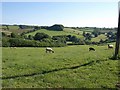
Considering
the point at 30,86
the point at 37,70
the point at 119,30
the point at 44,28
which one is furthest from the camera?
the point at 44,28

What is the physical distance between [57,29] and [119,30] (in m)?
95.3

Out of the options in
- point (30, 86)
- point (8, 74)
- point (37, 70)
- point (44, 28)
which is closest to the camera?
point (30, 86)

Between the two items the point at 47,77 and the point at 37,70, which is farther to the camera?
the point at 37,70

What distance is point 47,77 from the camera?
15.8 metres

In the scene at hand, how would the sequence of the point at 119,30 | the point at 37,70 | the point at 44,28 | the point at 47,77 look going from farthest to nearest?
the point at 44,28 → the point at 119,30 → the point at 37,70 → the point at 47,77

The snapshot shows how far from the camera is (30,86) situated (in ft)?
43.8

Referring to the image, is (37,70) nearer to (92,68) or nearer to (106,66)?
(92,68)

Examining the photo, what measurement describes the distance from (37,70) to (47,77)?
294 cm

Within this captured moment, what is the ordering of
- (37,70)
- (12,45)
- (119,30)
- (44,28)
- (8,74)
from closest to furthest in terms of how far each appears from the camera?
(8,74) → (37,70) → (119,30) → (12,45) → (44,28)

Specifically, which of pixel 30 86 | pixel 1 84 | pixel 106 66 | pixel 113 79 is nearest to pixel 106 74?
pixel 113 79

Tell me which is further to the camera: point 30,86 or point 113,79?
point 113,79

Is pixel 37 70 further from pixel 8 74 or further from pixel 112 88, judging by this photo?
pixel 112 88

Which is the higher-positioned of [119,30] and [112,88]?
[119,30]

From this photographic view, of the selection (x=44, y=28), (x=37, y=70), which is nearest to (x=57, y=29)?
(x=44, y=28)
